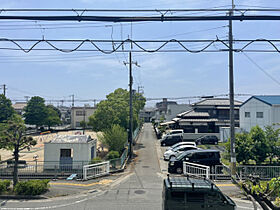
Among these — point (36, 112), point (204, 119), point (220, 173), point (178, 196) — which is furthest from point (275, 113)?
point (36, 112)

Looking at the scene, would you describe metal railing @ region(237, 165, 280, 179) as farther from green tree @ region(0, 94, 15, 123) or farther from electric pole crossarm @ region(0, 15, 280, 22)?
green tree @ region(0, 94, 15, 123)

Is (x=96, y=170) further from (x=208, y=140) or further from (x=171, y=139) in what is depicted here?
(x=208, y=140)

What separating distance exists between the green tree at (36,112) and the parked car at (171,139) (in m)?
32.6

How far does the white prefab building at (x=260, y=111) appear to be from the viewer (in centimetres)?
2022

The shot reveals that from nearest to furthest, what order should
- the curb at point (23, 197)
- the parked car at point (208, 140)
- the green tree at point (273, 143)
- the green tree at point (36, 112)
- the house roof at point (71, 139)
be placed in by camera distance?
the curb at point (23, 197) < the green tree at point (273, 143) < the house roof at point (71, 139) < the parked car at point (208, 140) < the green tree at point (36, 112)

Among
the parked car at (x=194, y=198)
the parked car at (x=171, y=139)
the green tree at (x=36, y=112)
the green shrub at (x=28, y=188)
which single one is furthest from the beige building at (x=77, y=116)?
the parked car at (x=194, y=198)

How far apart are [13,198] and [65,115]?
265ft

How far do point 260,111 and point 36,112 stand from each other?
43991 mm

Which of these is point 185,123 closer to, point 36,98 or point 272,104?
point 272,104

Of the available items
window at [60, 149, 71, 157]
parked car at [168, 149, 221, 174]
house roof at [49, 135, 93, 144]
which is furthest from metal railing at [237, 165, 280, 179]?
window at [60, 149, 71, 157]

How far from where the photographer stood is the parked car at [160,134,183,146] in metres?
26.0

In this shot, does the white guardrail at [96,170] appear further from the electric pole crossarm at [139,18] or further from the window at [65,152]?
the electric pole crossarm at [139,18]

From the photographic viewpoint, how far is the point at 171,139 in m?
26.5

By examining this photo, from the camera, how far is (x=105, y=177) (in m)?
13.5
